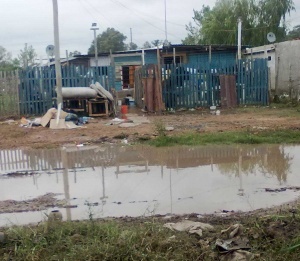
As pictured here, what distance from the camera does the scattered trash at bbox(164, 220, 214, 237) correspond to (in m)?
4.76

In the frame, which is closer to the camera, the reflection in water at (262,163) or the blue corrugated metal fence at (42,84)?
the reflection in water at (262,163)

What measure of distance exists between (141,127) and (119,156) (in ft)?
12.1

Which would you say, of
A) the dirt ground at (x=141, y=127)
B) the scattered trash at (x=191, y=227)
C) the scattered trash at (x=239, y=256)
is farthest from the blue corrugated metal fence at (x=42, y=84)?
the scattered trash at (x=239, y=256)

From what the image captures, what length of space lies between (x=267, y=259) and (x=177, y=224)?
121 cm

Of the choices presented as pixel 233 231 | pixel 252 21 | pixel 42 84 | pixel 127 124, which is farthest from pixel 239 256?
pixel 252 21

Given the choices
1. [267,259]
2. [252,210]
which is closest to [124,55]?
[252,210]

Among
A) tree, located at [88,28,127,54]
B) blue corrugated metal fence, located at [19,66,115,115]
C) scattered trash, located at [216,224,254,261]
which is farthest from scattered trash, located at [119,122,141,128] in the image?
tree, located at [88,28,127,54]

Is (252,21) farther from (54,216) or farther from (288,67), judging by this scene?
(54,216)

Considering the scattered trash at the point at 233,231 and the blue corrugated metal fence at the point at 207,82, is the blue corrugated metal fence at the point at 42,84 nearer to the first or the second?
the blue corrugated metal fence at the point at 207,82

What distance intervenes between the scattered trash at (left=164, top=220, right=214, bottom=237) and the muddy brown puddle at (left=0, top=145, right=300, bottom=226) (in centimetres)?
70

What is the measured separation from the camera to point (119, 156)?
9328 millimetres

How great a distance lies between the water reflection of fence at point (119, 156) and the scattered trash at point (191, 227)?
3319 millimetres

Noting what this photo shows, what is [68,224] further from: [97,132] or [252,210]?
[97,132]

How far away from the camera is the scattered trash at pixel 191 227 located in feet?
15.6
